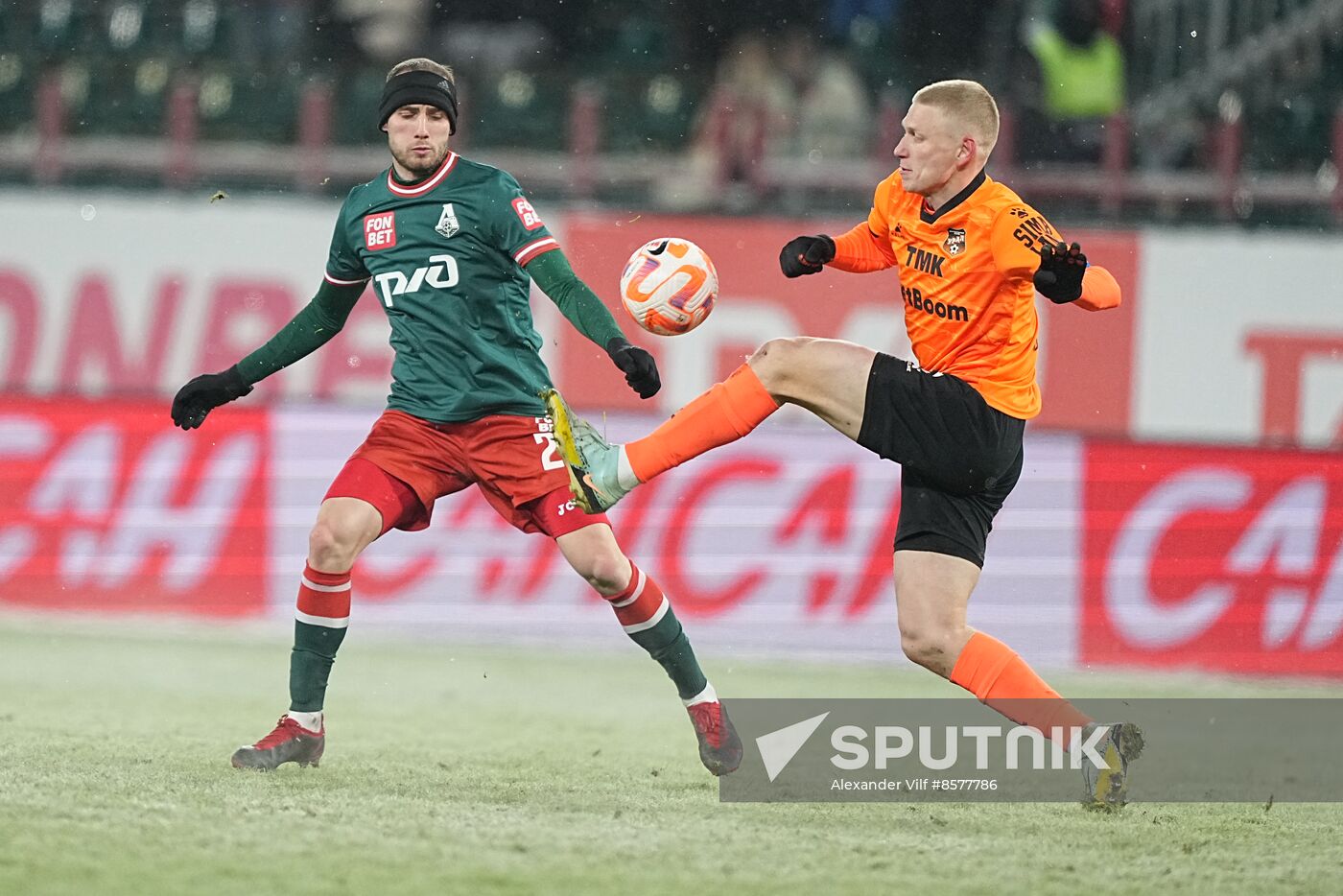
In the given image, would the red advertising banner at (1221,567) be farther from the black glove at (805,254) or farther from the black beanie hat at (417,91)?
the black beanie hat at (417,91)

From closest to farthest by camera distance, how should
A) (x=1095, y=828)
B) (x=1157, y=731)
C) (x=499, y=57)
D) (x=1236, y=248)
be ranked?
(x=1095, y=828) → (x=1157, y=731) → (x=1236, y=248) → (x=499, y=57)

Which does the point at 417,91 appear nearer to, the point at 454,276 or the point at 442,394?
the point at 454,276

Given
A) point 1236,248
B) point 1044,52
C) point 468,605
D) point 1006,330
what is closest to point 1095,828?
point 1006,330

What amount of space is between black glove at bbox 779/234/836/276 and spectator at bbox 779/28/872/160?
6519 millimetres

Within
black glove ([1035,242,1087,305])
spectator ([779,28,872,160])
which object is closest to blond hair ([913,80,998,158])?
black glove ([1035,242,1087,305])

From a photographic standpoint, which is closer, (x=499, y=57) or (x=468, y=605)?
(x=468, y=605)

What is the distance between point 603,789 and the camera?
17.0ft

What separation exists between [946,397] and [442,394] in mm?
1566

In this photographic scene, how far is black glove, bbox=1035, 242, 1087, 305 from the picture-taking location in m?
4.64

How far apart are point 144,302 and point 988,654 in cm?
808

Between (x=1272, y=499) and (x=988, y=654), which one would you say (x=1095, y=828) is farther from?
(x=1272, y=499)

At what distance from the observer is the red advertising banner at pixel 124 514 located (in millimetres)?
9820

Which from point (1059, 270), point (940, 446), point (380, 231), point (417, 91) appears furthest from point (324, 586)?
point (1059, 270)

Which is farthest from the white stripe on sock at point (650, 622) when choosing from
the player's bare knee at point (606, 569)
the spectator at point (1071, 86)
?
the spectator at point (1071, 86)
